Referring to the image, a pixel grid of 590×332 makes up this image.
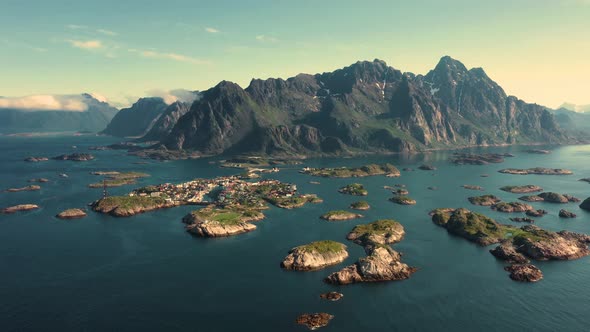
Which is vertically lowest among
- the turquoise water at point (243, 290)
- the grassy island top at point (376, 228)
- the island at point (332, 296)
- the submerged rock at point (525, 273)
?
the turquoise water at point (243, 290)

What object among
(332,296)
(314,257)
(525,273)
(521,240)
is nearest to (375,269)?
(332,296)

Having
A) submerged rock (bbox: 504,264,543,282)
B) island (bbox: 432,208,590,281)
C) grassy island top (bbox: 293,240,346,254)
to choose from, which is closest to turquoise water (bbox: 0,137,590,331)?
submerged rock (bbox: 504,264,543,282)

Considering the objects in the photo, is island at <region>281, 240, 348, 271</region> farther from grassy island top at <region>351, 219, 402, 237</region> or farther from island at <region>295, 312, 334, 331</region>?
island at <region>295, 312, 334, 331</region>

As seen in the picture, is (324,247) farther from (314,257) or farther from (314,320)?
(314,320)

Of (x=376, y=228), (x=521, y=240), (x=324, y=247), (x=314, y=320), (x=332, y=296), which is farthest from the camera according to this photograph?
(x=376, y=228)

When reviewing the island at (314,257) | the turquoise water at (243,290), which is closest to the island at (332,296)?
the turquoise water at (243,290)

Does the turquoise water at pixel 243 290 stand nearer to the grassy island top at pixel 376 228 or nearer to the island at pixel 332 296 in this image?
the island at pixel 332 296

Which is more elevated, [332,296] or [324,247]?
[324,247]
